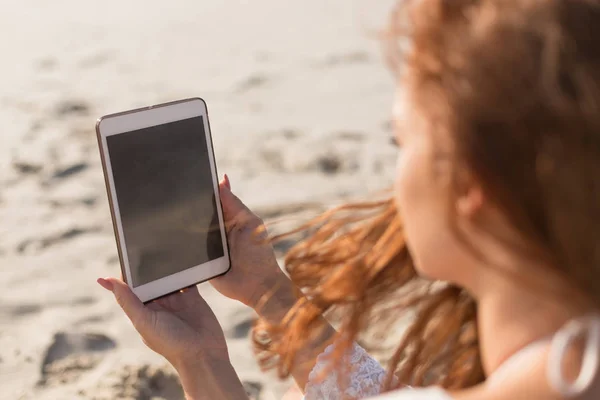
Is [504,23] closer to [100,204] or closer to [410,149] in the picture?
[410,149]

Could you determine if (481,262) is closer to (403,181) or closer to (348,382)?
(403,181)

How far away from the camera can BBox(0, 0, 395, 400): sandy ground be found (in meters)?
2.05

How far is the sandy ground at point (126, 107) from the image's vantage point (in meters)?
2.05

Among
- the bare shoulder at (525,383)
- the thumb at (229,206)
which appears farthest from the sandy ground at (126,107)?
the bare shoulder at (525,383)

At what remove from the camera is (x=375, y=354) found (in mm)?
2059

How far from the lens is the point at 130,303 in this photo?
4.91 feet

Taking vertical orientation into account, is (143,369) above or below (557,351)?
below

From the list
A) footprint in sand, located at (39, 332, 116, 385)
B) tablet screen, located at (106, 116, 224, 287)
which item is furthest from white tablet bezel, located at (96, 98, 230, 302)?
footprint in sand, located at (39, 332, 116, 385)

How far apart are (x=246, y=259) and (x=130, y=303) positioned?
263 mm

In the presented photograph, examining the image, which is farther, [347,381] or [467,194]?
[347,381]

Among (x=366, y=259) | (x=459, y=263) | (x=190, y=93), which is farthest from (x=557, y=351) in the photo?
(x=190, y=93)

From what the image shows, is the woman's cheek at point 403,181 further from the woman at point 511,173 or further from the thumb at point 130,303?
the thumb at point 130,303

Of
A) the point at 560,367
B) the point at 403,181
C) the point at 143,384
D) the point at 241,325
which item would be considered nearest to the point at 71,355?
Answer: the point at 143,384

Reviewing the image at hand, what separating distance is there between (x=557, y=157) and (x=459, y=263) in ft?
0.66
